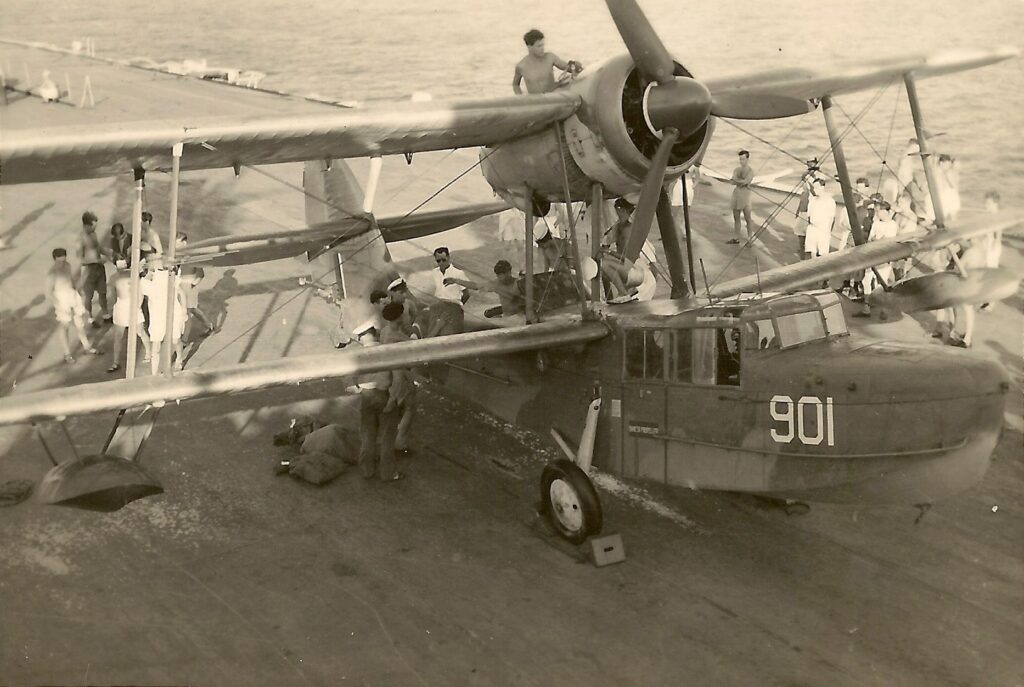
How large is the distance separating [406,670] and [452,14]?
82.2 meters

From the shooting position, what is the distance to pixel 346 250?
13320mm

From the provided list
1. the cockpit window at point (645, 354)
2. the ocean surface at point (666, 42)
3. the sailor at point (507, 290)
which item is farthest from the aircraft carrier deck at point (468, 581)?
the ocean surface at point (666, 42)

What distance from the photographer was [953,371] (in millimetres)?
8125

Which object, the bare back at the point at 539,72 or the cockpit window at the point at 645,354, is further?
the bare back at the point at 539,72

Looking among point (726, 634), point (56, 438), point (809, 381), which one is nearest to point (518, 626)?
point (726, 634)

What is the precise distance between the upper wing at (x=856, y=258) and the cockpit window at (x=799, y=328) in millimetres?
2344

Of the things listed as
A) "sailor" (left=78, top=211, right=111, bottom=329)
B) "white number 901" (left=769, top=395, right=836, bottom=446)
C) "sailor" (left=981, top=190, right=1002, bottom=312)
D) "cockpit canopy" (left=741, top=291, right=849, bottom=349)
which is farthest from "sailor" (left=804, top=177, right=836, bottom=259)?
"sailor" (left=78, top=211, right=111, bottom=329)

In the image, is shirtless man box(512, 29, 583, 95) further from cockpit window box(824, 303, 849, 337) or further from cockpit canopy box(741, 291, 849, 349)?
cockpit window box(824, 303, 849, 337)

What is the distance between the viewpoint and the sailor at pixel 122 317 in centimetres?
1307

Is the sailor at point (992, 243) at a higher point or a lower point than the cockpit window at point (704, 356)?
higher

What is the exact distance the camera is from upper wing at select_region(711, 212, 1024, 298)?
39.3ft

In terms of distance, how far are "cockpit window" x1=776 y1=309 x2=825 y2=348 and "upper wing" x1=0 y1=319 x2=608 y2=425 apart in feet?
5.46

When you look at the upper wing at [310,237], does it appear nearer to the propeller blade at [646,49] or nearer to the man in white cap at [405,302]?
the man in white cap at [405,302]

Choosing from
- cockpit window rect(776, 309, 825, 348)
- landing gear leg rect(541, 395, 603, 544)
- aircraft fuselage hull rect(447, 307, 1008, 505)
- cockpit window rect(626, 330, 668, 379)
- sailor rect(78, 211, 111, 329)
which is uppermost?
sailor rect(78, 211, 111, 329)
